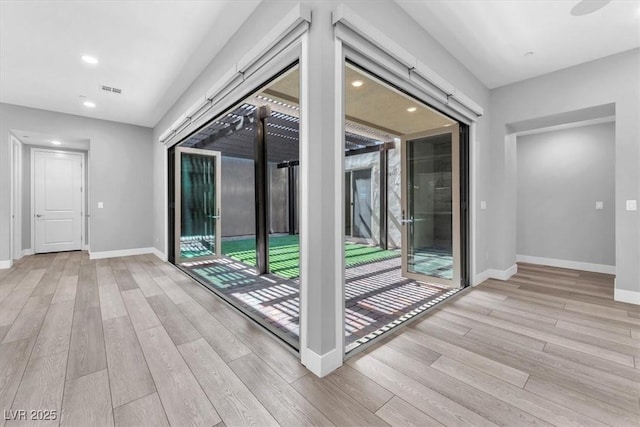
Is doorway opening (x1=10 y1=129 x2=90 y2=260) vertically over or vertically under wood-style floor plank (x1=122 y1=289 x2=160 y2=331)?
over

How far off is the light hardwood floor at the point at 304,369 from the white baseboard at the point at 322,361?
55 mm

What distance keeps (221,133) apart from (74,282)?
4301 mm

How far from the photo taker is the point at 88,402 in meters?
1.49

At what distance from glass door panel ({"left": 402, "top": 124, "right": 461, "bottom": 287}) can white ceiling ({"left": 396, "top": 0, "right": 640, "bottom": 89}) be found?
95cm

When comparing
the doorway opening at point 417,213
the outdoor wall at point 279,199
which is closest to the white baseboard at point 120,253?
the doorway opening at point 417,213

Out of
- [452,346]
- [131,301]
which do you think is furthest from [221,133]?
[452,346]

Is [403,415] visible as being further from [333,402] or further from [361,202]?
[361,202]

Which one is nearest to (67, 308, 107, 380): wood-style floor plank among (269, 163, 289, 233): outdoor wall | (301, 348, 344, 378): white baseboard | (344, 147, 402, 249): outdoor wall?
(301, 348, 344, 378): white baseboard

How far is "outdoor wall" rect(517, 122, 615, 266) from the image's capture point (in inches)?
170

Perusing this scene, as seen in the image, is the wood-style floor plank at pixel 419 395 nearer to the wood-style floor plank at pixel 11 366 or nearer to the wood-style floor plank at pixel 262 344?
the wood-style floor plank at pixel 262 344

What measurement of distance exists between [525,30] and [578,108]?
146 centimetres

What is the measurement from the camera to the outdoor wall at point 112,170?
4.98 metres

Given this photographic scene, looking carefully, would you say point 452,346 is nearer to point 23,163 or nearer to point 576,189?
point 576,189

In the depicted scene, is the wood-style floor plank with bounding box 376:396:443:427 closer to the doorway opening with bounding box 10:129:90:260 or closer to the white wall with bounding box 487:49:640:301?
the white wall with bounding box 487:49:640:301
